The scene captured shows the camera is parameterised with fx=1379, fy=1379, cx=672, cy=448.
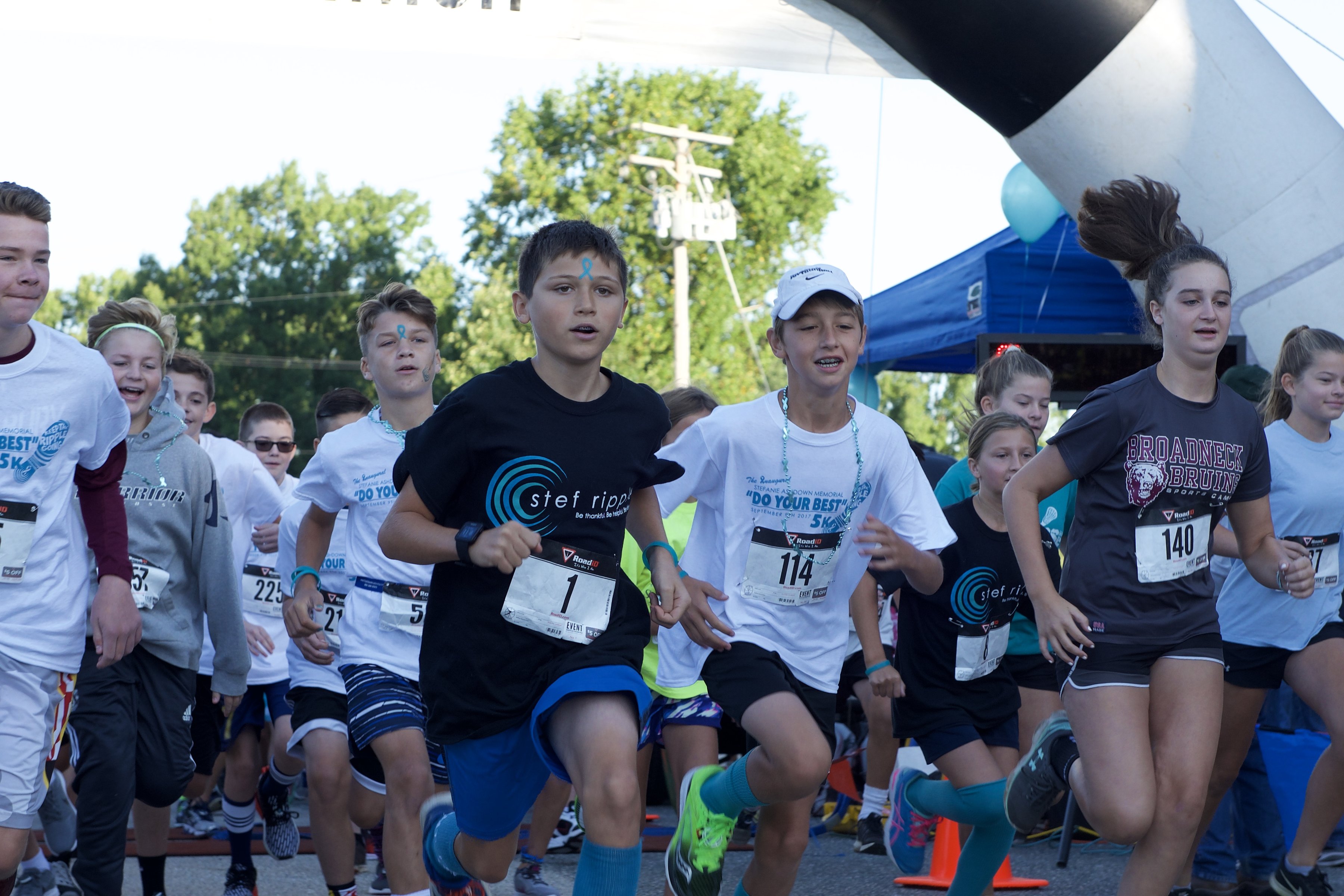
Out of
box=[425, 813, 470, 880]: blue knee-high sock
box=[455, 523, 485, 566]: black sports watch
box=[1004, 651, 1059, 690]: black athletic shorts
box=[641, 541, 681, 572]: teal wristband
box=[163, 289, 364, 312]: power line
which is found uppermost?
box=[163, 289, 364, 312]: power line

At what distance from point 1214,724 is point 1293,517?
160 cm

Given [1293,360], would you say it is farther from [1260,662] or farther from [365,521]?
[365,521]

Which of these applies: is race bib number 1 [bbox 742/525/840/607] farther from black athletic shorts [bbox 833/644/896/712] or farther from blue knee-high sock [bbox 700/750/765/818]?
black athletic shorts [bbox 833/644/896/712]

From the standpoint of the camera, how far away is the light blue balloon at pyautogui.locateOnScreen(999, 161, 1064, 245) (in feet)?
33.3

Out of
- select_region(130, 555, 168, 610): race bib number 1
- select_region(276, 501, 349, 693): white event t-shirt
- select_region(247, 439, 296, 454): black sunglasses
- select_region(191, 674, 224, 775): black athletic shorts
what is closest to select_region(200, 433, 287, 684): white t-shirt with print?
select_region(191, 674, 224, 775): black athletic shorts

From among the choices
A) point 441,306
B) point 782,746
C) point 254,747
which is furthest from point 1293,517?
point 441,306

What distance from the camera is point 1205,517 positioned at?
3.87m

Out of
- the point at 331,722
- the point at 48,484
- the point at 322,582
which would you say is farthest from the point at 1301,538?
the point at 48,484

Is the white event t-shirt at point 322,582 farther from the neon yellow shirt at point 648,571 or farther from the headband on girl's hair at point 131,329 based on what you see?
the neon yellow shirt at point 648,571

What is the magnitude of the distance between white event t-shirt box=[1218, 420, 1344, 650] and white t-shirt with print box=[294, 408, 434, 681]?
9.74 ft

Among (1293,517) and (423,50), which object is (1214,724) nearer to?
(1293,517)

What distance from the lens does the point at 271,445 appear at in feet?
25.6

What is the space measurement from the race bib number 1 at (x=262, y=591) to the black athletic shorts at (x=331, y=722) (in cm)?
172

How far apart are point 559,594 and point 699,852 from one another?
1.05 meters
